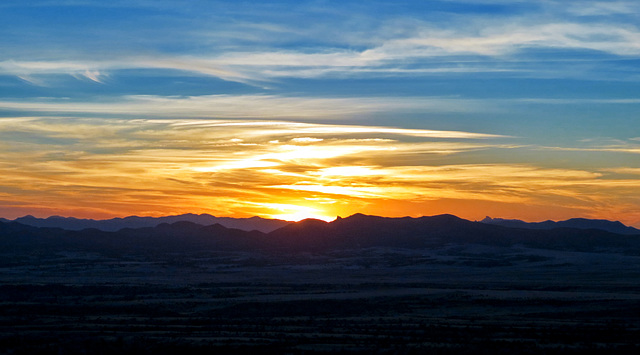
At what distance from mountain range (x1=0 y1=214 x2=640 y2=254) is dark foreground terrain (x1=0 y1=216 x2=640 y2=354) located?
4.93 feet

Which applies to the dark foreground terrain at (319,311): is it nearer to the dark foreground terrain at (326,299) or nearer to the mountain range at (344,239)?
the dark foreground terrain at (326,299)

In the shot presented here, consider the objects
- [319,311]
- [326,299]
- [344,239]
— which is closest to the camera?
[319,311]

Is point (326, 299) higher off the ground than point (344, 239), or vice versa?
point (344, 239)

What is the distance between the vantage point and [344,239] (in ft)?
607

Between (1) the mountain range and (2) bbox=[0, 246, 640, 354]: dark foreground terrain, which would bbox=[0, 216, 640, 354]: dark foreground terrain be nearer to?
(2) bbox=[0, 246, 640, 354]: dark foreground terrain

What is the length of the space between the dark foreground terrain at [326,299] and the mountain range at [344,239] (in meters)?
1.50

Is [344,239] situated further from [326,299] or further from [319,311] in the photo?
[319,311]

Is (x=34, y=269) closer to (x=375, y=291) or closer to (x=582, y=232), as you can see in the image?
(x=375, y=291)

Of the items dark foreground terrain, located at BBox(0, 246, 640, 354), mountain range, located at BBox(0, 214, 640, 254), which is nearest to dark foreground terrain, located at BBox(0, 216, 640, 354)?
dark foreground terrain, located at BBox(0, 246, 640, 354)

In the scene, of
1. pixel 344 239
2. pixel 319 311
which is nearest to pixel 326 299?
pixel 319 311

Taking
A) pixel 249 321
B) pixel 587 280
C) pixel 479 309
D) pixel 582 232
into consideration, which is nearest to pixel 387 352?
pixel 249 321

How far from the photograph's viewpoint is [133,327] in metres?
46.2

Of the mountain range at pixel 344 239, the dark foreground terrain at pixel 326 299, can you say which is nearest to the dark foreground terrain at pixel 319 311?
the dark foreground terrain at pixel 326 299

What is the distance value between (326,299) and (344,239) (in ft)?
394
